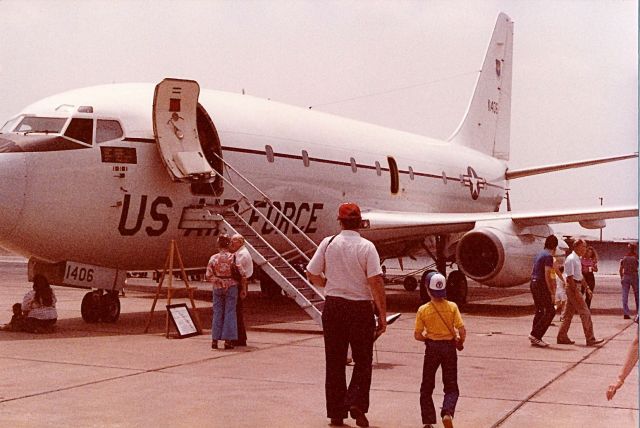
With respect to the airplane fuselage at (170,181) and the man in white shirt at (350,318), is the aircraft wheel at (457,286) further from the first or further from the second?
the man in white shirt at (350,318)

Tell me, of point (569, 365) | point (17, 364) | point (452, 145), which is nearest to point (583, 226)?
point (452, 145)

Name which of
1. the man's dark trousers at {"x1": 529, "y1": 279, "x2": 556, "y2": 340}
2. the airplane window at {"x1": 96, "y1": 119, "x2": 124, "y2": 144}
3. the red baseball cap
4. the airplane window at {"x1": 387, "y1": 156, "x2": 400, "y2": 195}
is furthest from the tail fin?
the red baseball cap

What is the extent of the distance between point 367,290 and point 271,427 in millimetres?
1308

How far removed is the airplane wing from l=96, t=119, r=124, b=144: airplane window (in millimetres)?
6393

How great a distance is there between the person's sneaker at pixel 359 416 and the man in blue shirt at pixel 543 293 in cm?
587

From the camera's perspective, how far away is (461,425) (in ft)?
19.9

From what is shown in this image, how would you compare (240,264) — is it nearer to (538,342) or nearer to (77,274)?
(77,274)

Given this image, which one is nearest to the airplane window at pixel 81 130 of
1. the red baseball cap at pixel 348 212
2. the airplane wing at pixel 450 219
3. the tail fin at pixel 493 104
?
the red baseball cap at pixel 348 212

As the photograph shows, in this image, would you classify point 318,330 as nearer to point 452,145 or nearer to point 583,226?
point 583,226

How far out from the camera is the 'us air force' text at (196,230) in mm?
12258

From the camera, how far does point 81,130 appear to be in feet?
39.5

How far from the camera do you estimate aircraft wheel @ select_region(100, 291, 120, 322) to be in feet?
43.1

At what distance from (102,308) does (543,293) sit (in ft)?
23.3

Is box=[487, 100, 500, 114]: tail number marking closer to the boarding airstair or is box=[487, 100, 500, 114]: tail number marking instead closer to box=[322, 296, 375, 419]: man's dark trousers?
the boarding airstair
